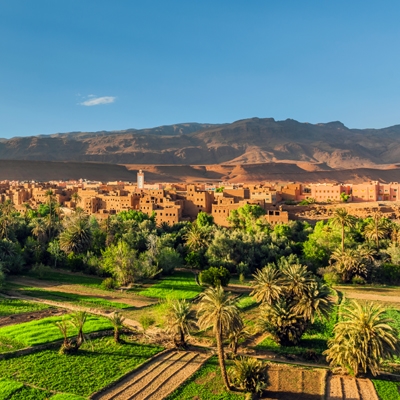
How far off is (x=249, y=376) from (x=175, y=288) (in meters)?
16.1

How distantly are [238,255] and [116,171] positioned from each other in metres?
117

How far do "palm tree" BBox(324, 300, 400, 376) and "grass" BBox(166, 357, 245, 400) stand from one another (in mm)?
4805

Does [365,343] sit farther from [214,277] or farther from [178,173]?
[178,173]

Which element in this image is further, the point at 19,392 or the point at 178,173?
the point at 178,173

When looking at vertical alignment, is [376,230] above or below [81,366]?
above

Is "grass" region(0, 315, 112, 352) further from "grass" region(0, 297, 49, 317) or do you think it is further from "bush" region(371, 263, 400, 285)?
"bush" region(371, 263, 400, 285)

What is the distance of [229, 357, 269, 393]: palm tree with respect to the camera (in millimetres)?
16859

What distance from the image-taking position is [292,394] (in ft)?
55.1

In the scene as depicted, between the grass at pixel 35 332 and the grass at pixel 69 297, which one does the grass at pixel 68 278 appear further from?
the grass at pixel 35 332

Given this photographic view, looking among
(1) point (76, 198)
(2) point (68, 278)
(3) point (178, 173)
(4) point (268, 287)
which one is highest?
(3) point (178, 173)

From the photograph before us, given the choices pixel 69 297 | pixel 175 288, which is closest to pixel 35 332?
pixel 69 297

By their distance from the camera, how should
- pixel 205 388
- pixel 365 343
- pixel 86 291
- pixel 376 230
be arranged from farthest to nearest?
pixel 376 230, pixel 86 291, pixel 365 343, pixel 205 388

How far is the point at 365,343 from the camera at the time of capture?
17375 millimetres

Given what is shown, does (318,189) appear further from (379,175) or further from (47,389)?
(379,175)
